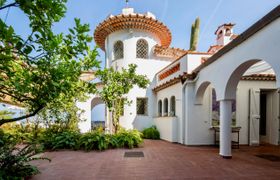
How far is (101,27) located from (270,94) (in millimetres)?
10700

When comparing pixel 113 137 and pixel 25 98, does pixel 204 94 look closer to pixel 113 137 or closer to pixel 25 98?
pixel 113 137

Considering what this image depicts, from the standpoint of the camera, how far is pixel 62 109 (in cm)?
973

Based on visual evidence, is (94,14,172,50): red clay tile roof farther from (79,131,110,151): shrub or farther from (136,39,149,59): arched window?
(79,131,110,151): shrub

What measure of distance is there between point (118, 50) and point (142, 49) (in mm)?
1670

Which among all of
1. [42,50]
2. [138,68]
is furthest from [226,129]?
[138,68]

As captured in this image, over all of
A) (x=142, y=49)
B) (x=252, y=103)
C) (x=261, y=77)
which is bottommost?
(x=252, y=103)

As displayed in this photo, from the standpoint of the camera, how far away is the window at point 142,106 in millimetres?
12586

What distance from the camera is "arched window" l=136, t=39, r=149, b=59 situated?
12.8m

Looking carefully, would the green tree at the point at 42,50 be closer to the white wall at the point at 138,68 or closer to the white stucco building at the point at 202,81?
the white stucco building at the point at 202,81

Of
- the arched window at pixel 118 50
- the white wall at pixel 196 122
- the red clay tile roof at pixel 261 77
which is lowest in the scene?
the white wall at pixel 196 122

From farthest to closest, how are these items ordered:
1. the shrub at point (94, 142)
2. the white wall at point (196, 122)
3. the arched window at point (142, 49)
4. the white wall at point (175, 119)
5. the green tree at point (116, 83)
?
the arched window at point (142, 49), the white wall at point (175, 119), the green tree at point (116, 83), the white wall at point (196, 122), the shrub at point (94, 142)

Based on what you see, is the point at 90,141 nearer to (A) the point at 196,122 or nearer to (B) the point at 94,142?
(B) the point at 94,142

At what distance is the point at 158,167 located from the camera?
5254 millimetres

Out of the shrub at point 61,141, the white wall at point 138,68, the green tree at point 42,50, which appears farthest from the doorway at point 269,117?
the green tree at point 42,50
